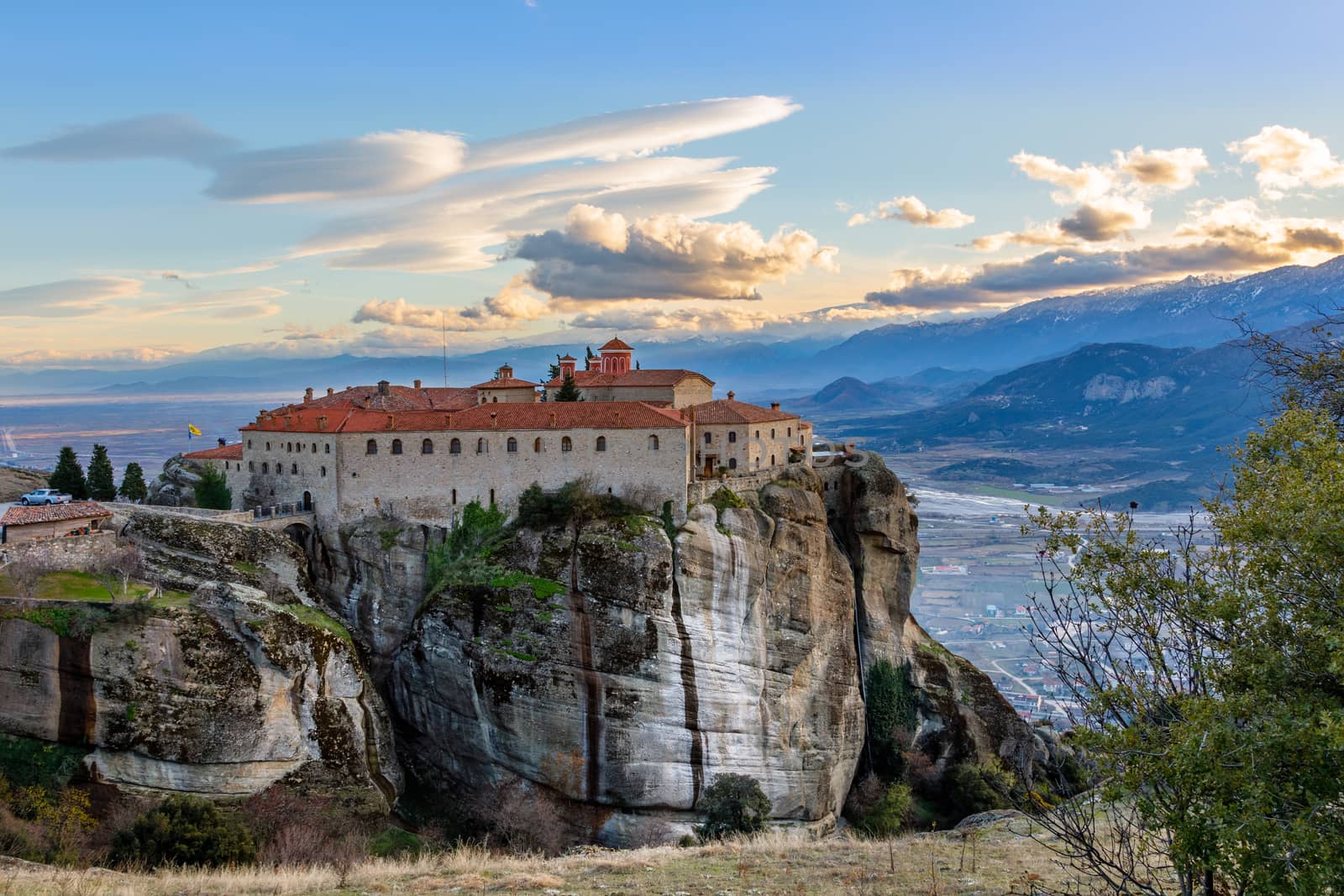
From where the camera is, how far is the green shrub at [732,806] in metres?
40.8

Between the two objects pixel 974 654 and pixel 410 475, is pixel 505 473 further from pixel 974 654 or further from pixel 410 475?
pixel 974 654

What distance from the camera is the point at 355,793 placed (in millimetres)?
38062

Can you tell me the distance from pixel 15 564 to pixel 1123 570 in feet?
128

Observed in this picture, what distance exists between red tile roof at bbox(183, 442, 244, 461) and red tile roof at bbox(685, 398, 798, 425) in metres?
25.2

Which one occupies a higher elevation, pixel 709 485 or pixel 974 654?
pixel 709 485

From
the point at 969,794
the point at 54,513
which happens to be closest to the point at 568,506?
the point at 54,513

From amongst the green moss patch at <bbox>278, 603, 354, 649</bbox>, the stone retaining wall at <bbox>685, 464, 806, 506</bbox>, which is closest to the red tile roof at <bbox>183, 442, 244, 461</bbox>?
the green moss patch at <bbox>278, 603, 354, 649</bbox>

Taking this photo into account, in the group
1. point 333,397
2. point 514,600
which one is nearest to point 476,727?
point 514,600

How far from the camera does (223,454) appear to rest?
51.6m

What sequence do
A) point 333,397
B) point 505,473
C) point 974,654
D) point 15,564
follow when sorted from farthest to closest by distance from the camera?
point 974,654
point 333,397
point 505,473
point 15,564

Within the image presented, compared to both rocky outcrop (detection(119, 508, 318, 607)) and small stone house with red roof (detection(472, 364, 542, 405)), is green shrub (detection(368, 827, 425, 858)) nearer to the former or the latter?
rocky outcrop (detection(119, 508, 318, 607))

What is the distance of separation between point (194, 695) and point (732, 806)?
23.0 m

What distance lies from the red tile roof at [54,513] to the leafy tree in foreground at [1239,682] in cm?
3981

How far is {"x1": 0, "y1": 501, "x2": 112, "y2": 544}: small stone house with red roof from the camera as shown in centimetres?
3694
